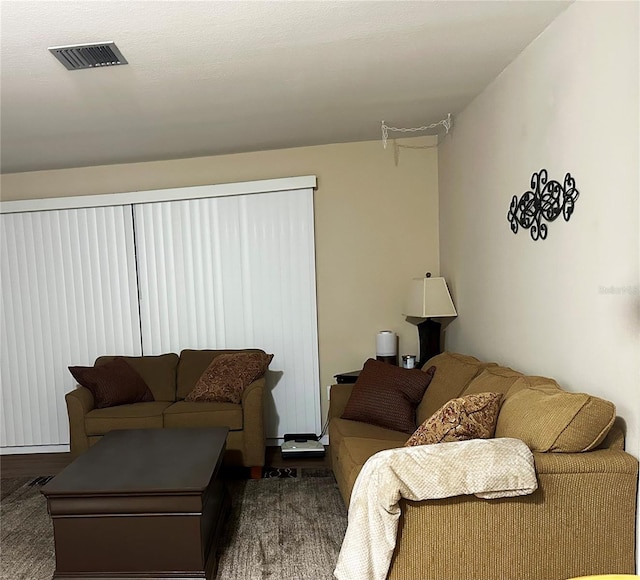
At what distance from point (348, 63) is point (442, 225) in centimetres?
194

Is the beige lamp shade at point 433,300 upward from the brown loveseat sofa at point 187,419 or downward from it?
upward

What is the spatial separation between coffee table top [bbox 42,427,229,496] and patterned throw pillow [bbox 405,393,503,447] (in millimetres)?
1022

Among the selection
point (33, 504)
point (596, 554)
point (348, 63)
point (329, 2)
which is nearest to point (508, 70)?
A: point (348, 63)

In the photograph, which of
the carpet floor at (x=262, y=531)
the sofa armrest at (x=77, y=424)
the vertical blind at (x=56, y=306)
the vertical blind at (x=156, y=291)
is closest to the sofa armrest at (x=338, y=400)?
the carpet floor at (x=262, y=531)

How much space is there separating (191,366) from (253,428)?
873 millimetres

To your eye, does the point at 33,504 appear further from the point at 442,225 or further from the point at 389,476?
the point at 442,225

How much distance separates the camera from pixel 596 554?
1756 millimetres

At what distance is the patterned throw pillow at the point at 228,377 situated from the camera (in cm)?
368

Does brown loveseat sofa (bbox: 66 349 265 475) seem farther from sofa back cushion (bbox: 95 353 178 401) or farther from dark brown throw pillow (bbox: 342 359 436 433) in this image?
dark brown throw pillow (bbox: 342 359 436 433)

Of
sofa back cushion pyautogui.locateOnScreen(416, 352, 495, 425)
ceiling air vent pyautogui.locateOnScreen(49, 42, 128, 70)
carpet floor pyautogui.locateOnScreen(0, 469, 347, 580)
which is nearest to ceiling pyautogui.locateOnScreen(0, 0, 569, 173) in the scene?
ceiling air vent pyautogui.locateOnScreen(49, 42, 128, 70)

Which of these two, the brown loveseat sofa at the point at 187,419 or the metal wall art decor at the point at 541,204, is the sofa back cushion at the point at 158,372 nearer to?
the brown loveseat sofa at the point at 187,419

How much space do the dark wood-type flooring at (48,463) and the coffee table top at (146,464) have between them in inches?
38.6

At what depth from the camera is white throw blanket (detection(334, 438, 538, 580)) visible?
1636 mm

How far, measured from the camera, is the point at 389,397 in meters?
3.01
